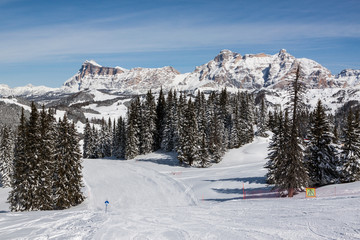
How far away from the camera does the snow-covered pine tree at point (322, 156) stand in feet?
94.1

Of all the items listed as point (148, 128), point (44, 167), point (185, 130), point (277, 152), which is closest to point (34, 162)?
point (44, 167)

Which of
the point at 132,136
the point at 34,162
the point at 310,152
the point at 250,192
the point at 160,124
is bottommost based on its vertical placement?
the point at 250,192

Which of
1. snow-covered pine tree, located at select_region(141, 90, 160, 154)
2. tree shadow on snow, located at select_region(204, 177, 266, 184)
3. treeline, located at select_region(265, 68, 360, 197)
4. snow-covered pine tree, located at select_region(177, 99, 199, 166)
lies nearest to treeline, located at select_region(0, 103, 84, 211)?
tree shadow on snow, located at select_region(204, 177, 266, 184)

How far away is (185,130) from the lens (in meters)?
57.3

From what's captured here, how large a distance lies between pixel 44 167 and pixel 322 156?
3014cm

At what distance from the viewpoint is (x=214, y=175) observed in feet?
147

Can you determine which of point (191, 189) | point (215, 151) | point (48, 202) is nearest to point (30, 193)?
point (48, 202)

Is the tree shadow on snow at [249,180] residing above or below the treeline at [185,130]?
below

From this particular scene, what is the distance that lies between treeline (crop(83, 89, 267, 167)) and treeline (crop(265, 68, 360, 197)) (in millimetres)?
25191

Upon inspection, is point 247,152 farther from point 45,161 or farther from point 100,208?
point 45,161

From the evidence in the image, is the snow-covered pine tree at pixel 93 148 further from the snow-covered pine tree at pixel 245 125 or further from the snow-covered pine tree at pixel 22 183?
the snow-covered pine tree at pixel 22 183

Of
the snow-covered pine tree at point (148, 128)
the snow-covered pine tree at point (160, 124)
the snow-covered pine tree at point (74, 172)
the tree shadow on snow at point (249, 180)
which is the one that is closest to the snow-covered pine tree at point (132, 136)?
the snow-covered pine tree at point (148, 128)

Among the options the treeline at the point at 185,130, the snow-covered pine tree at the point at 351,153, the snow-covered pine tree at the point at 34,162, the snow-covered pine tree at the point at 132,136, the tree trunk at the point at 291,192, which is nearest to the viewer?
the tree trunk at the point at 291,192

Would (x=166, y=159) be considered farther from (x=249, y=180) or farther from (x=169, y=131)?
(x=249, y=180)
